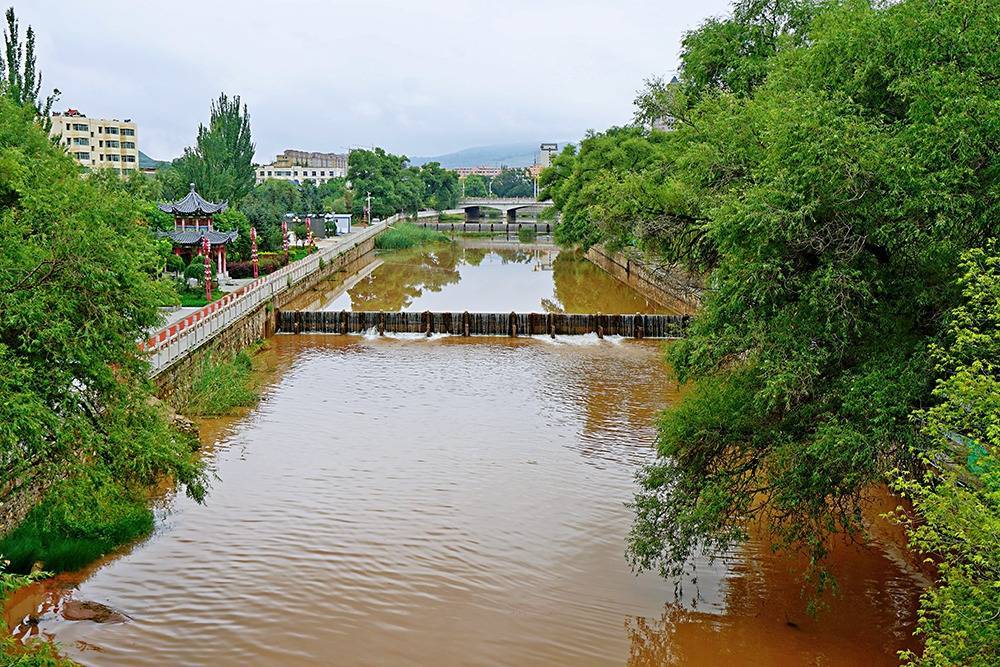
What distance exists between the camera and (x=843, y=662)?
12734 millimetres

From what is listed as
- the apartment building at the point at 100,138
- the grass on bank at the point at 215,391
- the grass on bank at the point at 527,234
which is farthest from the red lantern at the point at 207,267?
the apartment building at the point at 100,138

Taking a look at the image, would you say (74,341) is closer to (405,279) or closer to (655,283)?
(655,283)

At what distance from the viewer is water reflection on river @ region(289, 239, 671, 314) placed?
4756 cm

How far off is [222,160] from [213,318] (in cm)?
3963

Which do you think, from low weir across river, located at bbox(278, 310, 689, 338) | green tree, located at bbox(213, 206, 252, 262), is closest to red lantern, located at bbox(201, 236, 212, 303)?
low weir across river, located at bbox(278, 310, 689, 338)

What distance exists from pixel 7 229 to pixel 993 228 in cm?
1164

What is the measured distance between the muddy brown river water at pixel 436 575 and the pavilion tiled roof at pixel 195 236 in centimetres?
1898

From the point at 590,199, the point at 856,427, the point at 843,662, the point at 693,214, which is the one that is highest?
the point at 590,199

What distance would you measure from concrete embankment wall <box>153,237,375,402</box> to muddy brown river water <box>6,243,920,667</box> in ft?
6.58

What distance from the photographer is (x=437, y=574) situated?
15367 millimetres

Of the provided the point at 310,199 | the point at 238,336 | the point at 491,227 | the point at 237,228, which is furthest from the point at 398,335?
the point at 491,227

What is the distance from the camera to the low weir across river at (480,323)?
124ft

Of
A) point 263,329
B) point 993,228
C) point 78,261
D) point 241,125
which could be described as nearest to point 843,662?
point 993,228

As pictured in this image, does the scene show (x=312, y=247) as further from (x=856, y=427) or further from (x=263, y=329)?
(x=856, y=427)
